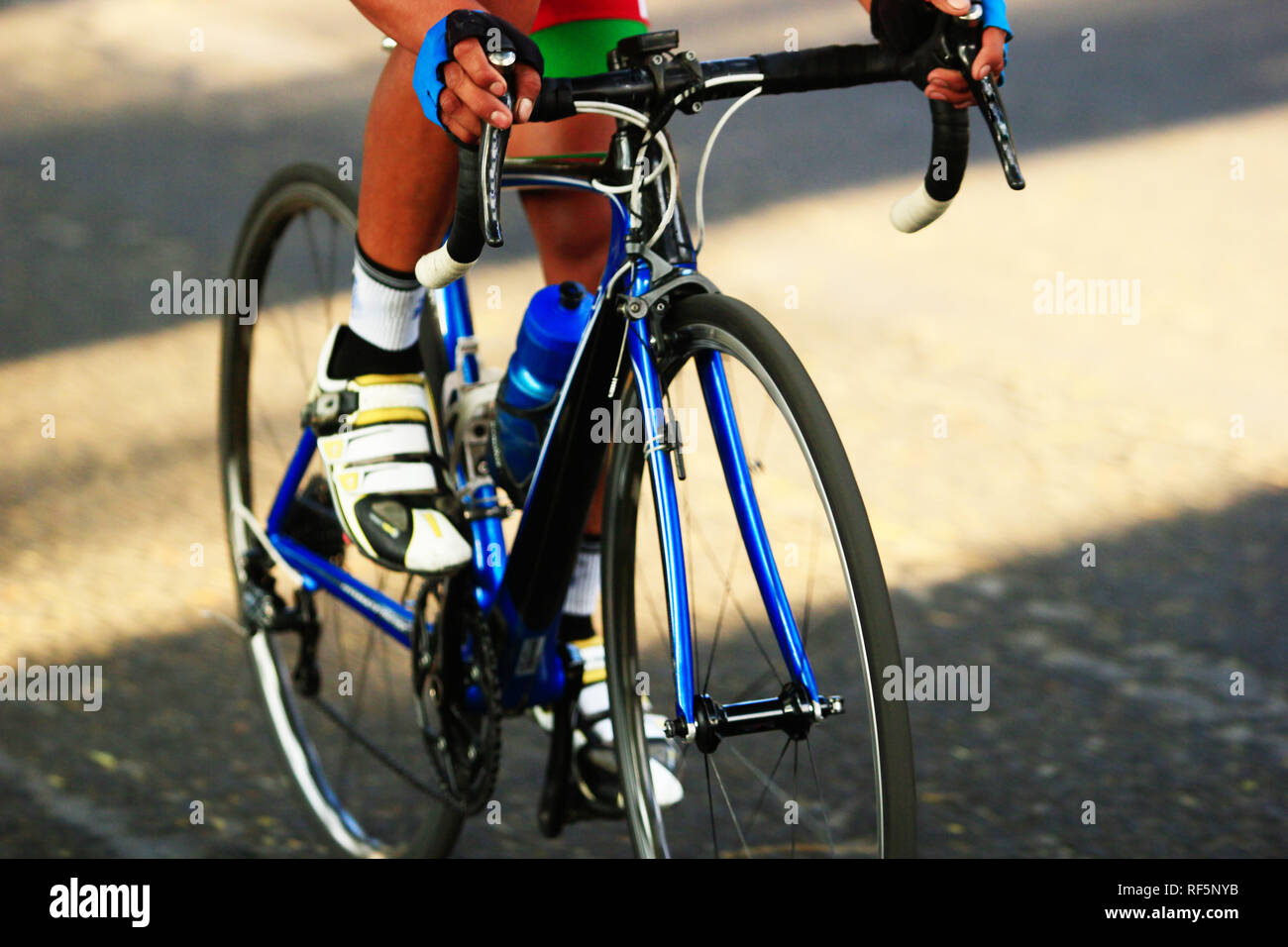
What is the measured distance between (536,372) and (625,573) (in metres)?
0.34

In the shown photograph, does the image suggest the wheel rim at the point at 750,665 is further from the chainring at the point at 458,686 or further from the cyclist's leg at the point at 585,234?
the chainring at the point at 458,686

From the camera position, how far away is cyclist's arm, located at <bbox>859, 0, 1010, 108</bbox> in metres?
1.93

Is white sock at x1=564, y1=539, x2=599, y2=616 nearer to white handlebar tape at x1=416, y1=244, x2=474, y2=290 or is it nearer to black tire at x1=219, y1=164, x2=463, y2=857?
black tire at x1=219, y1=164, x2=463, y2=857

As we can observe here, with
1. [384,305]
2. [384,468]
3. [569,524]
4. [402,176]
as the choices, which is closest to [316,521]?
[384,468]

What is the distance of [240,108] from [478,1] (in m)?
6.11

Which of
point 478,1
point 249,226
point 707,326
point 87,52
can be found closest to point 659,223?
point 707,326

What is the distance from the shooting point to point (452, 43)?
70.2 inches

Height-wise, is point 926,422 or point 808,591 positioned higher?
point 926,422

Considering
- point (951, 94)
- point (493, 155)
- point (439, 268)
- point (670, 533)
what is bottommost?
point (670, 533)

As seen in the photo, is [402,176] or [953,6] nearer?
[953,6]

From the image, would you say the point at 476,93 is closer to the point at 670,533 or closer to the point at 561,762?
the point at 670,533

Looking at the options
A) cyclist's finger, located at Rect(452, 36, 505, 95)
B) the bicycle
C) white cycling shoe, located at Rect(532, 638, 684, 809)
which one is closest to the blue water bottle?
the bicycle

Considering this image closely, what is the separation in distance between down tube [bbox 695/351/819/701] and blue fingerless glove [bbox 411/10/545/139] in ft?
1.56

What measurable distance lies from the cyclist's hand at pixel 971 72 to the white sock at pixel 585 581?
40.2 inches
